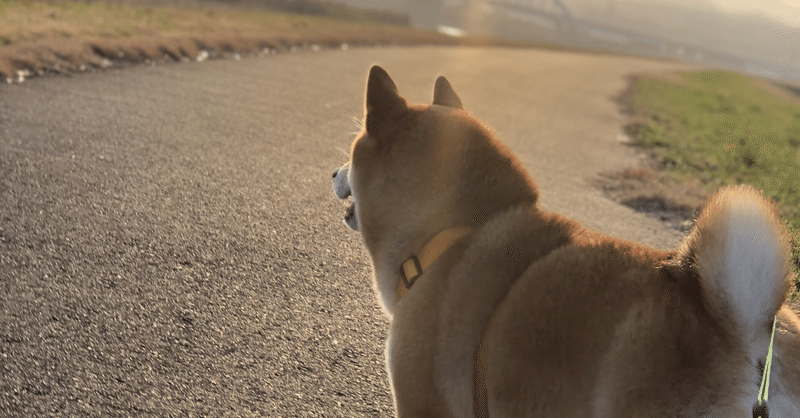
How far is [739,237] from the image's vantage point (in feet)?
5.33

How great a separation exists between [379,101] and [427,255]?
0.72 metres

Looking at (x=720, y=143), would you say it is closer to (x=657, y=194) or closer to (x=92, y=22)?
(x=657, y=194)

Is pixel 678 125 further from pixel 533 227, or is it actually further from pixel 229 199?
pixel 533 227

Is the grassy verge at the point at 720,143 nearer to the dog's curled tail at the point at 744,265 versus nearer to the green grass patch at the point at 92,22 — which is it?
the dog's curled tail at the point at 744,265

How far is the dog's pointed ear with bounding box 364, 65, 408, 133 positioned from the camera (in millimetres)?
2453

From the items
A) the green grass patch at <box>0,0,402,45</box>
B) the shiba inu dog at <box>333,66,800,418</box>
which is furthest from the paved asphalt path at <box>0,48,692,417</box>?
the green grass patch at <box>0,0,402,45</box>

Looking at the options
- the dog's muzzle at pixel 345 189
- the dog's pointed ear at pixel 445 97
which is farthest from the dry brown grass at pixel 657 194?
the dog's muzzle at pixel 345 189

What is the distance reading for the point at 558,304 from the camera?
173 cm

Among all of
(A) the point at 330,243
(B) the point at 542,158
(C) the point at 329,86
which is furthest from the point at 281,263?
(C) the point at 329,86

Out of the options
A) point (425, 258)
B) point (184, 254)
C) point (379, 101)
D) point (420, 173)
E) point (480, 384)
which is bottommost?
point (184, 254)

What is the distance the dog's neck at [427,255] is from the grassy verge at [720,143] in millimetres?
2479

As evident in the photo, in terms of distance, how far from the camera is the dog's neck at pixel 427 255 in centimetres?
219

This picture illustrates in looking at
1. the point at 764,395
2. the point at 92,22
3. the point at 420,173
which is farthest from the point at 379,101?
the point at 92,22

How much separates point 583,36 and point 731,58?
1929 inches
